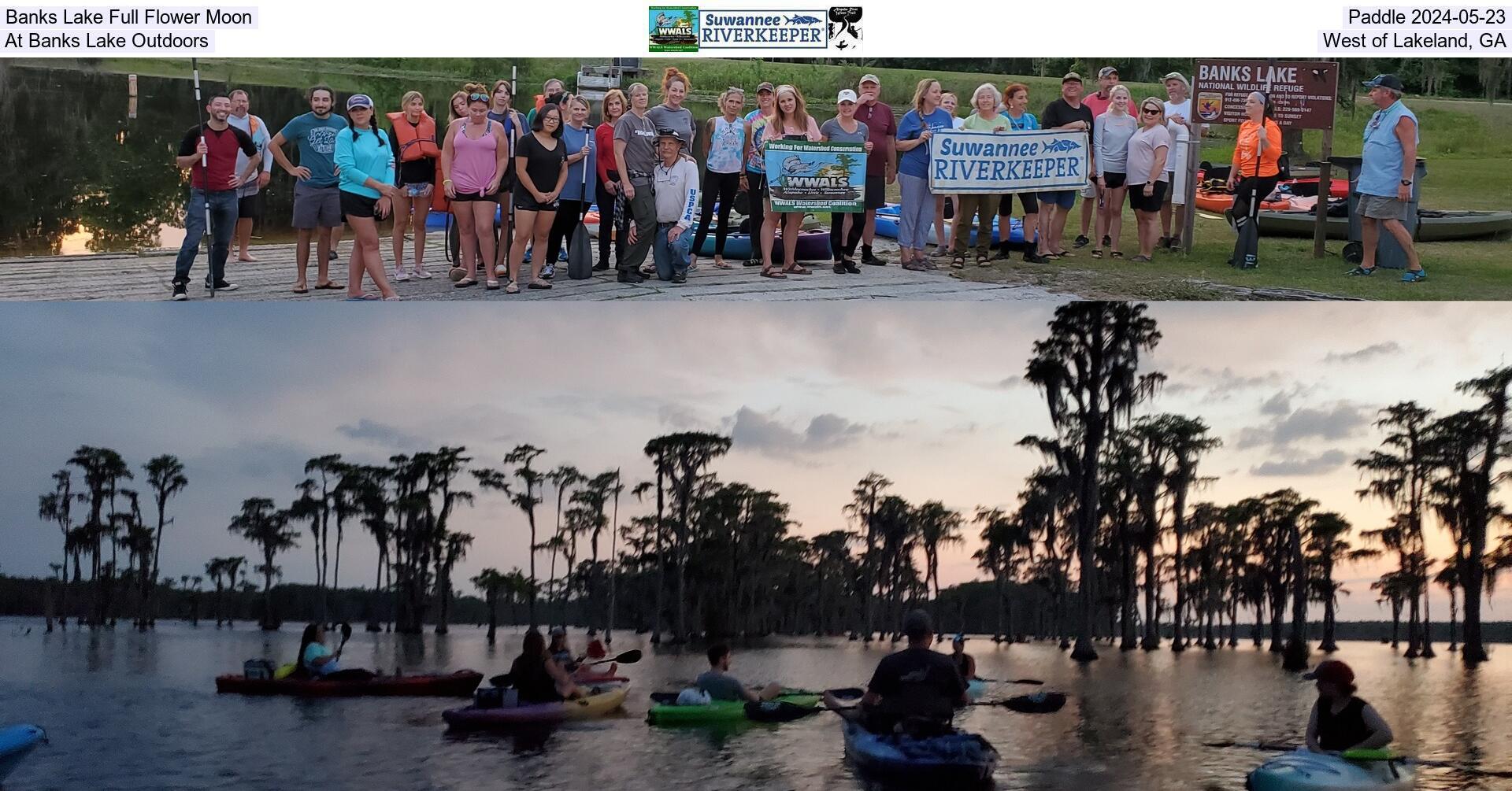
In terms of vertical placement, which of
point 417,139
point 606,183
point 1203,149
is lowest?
point 606,183

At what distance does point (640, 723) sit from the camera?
11.6m

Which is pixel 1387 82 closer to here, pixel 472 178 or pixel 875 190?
pixel 875 190

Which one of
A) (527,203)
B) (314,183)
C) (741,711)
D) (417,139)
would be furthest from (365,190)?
(741,711)

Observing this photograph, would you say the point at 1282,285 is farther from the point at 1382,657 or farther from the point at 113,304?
the point at 113,304

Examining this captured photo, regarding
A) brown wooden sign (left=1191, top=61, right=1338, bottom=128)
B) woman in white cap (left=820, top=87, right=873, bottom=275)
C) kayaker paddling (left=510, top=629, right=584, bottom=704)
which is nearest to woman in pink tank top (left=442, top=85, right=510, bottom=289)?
woman in white cap (left=820, top=87, right=873, bottom=275)

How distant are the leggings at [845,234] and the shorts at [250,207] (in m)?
4.41

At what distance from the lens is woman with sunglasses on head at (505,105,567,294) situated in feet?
35.7

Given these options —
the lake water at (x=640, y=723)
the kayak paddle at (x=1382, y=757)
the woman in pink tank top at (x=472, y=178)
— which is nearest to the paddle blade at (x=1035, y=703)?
the lake water at (x=640, y=723)

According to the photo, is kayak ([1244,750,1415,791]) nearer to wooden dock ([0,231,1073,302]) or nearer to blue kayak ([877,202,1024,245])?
wooden dock ([0,231,1073,302])

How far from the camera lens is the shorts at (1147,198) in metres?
11.4

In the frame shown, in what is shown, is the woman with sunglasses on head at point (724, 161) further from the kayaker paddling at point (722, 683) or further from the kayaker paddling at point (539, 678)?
the kayaker paddling at point (539, 678)

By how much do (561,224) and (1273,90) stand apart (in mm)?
5611

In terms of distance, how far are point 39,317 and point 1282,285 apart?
973cm
